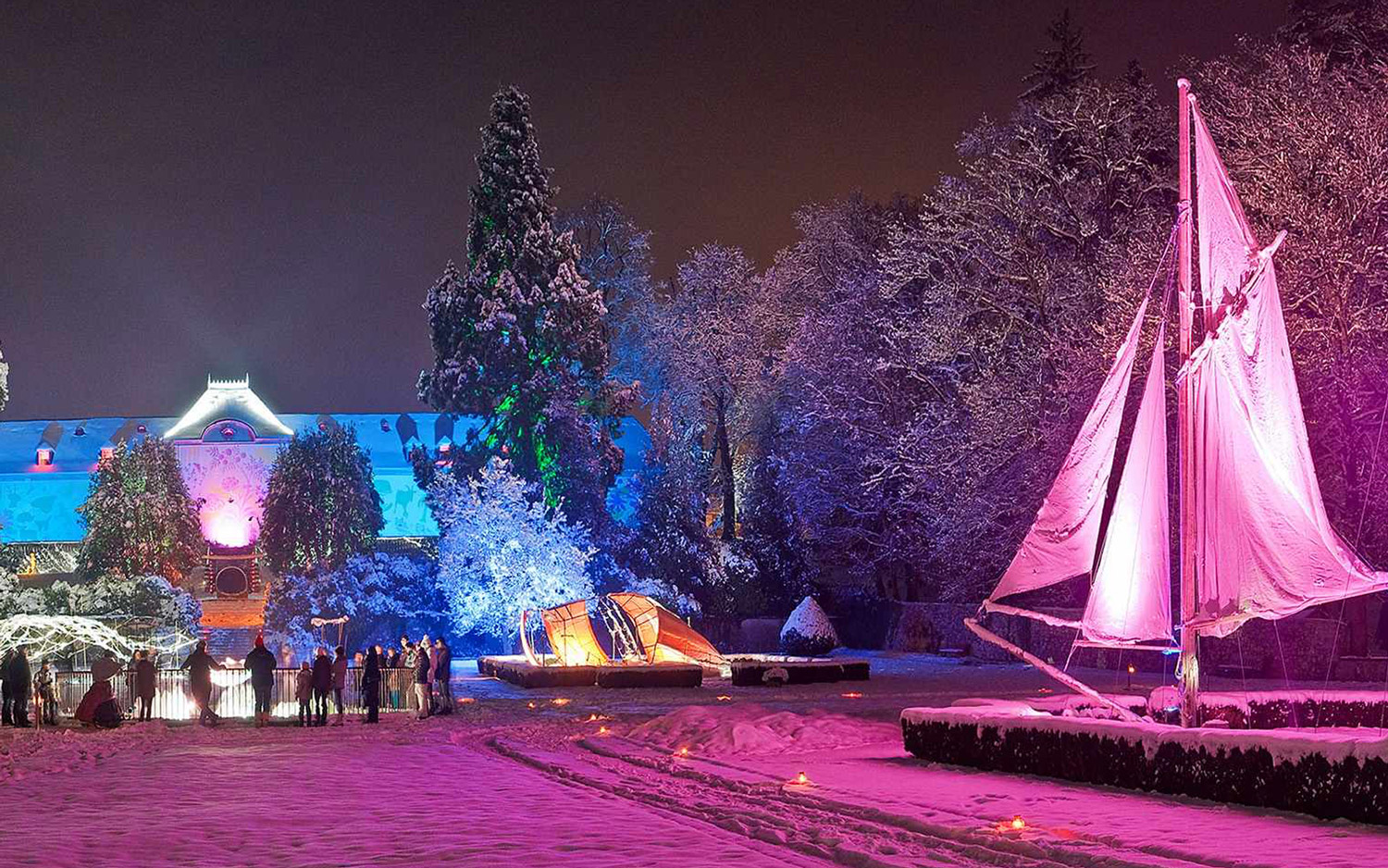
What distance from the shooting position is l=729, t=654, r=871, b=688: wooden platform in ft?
109

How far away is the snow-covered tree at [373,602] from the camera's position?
47000mm

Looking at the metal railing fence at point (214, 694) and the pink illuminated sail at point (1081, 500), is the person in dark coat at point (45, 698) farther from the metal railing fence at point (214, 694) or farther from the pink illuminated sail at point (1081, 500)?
the pink illuminated sail at point (1081, 500)

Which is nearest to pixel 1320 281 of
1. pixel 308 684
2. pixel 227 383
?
pixel 308 684

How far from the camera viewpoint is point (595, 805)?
48.3 feet

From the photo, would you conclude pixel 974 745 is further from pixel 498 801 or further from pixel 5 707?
pixel 5 707

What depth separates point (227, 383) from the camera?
89.3m

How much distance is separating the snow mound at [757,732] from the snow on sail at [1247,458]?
17.6 ft

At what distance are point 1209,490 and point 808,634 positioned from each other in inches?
1072

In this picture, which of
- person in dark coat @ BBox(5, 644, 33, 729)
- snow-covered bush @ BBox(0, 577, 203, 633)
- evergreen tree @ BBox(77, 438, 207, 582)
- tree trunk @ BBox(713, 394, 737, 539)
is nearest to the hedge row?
person in dark coat @ BBox(5, 644, 33, 729)

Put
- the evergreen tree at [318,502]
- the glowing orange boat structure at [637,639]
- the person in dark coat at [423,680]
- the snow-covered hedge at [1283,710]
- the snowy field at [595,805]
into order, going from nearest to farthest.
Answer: the snowy field at [595,805]
the snow-covered hedge at [1283,710]
the person in dark coat at [423,680]
the glowing orange boat structure at [637,639]
the evergreen tree at [318,502]

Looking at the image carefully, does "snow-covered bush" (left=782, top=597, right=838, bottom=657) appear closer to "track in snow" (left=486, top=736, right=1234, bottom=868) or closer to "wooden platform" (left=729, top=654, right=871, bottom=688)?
"wooden platform" (left=729, top=654, right=871, bottom=688)

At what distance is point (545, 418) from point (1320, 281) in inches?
1043

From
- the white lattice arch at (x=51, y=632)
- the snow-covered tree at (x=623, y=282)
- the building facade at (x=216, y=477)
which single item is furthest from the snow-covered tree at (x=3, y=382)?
the building facade at (x=216, y=477)

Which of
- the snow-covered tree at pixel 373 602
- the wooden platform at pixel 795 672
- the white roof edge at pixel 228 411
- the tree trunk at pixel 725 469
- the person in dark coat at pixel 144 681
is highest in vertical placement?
the white roof edge at pixel 228 411
